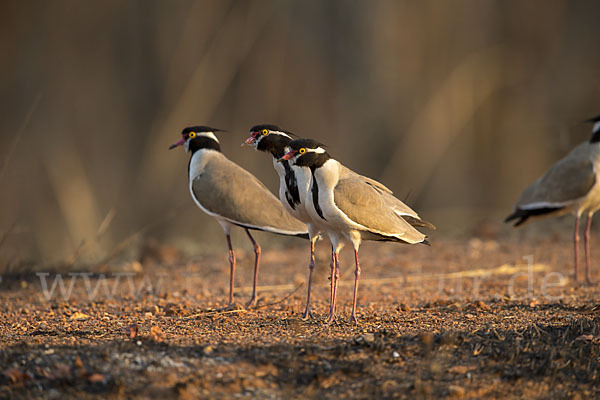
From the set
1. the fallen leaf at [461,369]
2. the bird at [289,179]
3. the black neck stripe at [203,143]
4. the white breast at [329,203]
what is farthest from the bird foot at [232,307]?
the fallen leaf at [461,369]

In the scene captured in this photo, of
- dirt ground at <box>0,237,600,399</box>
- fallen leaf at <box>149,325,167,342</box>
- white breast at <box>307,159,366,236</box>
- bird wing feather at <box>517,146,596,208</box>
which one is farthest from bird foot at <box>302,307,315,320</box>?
bird wing feather at <box>517,146,596,208</box>

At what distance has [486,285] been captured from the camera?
666 centimetres

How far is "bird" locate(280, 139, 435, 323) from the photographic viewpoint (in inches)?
188

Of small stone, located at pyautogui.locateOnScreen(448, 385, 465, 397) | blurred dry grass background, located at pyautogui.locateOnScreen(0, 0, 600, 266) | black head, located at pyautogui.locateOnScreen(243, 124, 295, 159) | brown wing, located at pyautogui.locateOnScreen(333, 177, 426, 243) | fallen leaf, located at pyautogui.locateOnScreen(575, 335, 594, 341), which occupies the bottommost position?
small stone, located at pyautogui.locateOnScreen(448, 385, 465, 397)

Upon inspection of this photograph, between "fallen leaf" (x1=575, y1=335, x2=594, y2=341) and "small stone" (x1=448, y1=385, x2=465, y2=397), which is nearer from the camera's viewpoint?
"small stone" (x1=448, y1=385, x2=465, y2=397)

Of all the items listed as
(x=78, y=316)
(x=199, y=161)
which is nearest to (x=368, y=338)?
(x=78, y=316)

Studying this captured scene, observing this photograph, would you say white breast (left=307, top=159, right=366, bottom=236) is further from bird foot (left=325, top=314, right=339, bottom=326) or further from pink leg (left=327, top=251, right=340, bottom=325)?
bird foot (left=325, top=314, right=339, bottom=326)

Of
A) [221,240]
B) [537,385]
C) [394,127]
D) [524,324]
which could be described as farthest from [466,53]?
[537,385]

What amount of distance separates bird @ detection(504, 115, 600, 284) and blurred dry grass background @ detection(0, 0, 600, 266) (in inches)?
146

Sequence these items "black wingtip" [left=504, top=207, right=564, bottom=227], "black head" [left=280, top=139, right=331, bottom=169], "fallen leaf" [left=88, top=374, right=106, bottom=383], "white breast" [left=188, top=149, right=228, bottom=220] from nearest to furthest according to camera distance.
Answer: "fallen leaf" [left=88, top=374, right=106, bottom=383] < "black head" [left=280, top=139, right=331, bottom=169] < "white breast" [left=188, top=149, right=228, bottom=220] < "black wingtip" [left=504, top=207, right=564, bottom=227]

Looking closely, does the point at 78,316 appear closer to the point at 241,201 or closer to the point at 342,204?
the point at 241,201

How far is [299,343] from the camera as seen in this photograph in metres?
3.83

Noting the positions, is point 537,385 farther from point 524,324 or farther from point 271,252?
point 271,252

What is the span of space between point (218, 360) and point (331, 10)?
36.9 ft
